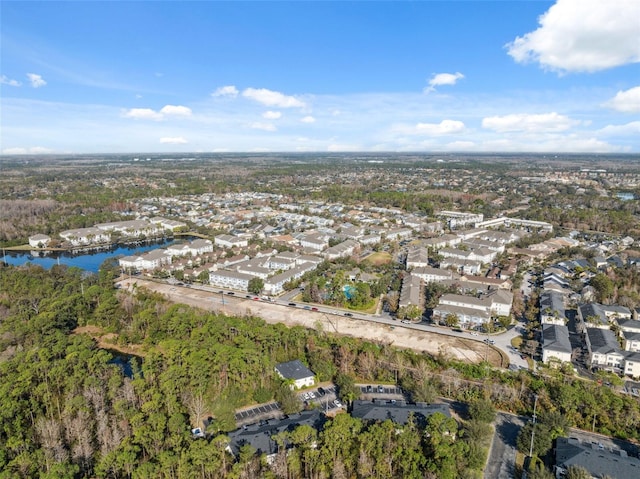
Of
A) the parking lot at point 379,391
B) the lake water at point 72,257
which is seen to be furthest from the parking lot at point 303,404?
the lake water at point 72,257

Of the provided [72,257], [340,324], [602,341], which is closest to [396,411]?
[340,324]

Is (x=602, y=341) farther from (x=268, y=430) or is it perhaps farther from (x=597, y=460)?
(x=268, y=430)

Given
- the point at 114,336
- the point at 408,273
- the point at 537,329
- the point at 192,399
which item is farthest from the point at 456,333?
the point at 114,336

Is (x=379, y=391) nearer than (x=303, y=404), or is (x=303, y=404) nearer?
(x=303, y=404)

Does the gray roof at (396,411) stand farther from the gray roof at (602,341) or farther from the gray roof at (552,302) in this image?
the gray roof at (552,302)

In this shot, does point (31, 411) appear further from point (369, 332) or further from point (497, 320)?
point (497, 320)

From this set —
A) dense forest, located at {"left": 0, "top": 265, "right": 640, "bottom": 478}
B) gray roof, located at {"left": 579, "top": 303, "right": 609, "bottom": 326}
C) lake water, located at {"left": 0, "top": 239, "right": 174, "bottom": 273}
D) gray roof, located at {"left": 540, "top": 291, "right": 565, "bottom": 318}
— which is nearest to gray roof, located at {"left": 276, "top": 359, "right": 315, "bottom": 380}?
dense forest, located at {"left": 0, "top": 265, "right": 640, "bottom": 478}

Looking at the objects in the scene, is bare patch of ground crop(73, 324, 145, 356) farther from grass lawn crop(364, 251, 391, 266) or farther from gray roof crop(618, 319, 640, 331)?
gray roof crop(618, 319, 640, 331)
